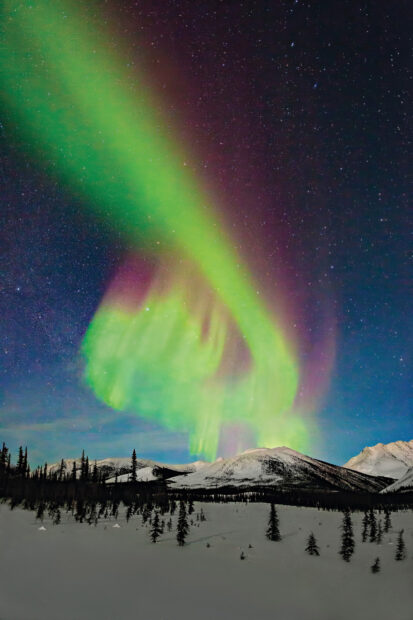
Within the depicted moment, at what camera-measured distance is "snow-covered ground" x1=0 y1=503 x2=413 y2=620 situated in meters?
20.9

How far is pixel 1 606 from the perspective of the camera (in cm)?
1870

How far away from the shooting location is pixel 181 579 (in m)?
26.9

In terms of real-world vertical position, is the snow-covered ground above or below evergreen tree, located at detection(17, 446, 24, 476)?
below

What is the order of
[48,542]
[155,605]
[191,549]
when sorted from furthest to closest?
1. [191,549]
2. [48,542]
3. [155,605]

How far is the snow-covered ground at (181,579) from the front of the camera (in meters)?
20.9

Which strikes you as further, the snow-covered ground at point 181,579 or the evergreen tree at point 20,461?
the evergreen tree at point 20,461

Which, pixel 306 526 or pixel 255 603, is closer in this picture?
pixel 255 603

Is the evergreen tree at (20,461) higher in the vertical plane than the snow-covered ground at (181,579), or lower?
higher

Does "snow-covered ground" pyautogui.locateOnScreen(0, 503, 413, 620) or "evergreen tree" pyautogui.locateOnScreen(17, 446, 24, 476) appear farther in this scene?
"evergreen tree" pyautogui.locateOnScreen(17, 446, 24, 476)

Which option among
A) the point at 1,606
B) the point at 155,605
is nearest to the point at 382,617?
the point at 155,605

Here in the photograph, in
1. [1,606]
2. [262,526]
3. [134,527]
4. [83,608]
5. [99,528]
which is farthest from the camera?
[262,526]

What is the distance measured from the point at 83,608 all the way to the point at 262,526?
147 ft

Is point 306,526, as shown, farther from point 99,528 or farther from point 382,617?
point 382,617

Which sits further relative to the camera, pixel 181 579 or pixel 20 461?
pixel 20 461
